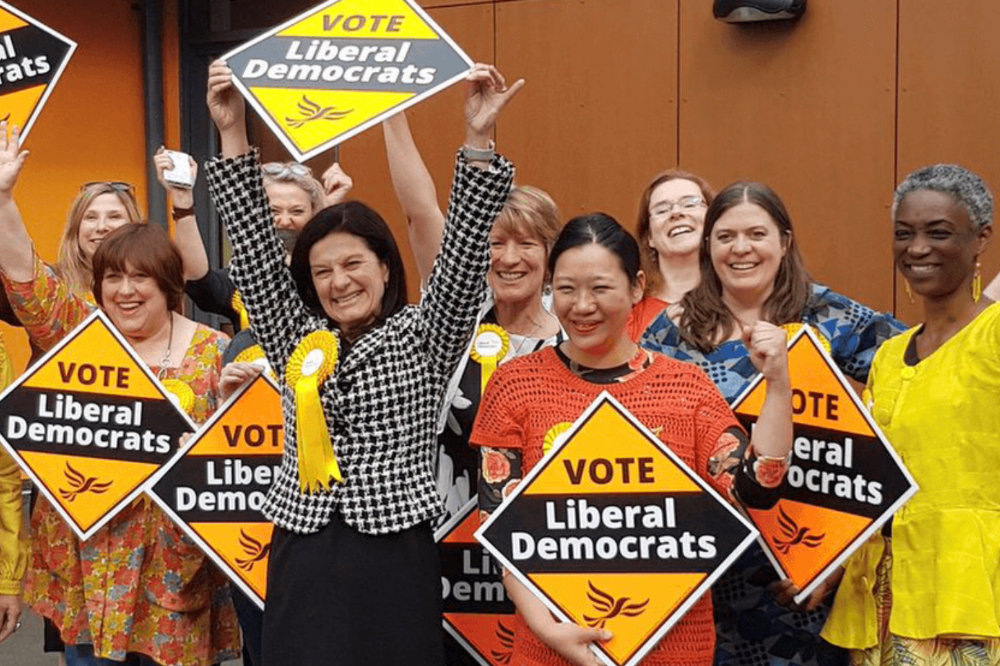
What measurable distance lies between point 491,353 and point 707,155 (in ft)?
12.0

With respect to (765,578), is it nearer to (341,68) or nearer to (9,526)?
(341,68)

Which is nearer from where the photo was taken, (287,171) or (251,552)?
(251,552)

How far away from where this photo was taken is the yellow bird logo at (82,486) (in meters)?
4.28

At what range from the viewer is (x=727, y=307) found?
3.96 m

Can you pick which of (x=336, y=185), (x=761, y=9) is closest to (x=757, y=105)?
(x=761, y=9)

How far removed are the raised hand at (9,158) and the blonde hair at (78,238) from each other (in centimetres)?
71

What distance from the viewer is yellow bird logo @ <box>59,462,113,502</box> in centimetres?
428

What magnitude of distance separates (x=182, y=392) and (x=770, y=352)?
2.02 meters

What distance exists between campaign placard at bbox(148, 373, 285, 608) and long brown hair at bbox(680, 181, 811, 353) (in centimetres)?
124

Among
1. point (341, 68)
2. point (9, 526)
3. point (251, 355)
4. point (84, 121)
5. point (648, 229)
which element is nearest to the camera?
point (341, 68)

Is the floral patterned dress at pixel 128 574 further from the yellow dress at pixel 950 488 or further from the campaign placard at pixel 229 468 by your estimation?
the yellow dress at pixel 950 488

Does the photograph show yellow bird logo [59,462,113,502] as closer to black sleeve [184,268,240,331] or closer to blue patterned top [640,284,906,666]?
black sleeve [184,268,240,331]

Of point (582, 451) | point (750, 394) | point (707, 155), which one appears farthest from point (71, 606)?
point (707, 155)

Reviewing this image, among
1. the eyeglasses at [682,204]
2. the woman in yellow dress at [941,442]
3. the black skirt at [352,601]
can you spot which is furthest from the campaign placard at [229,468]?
the woman in yellow dress at [941,442]
